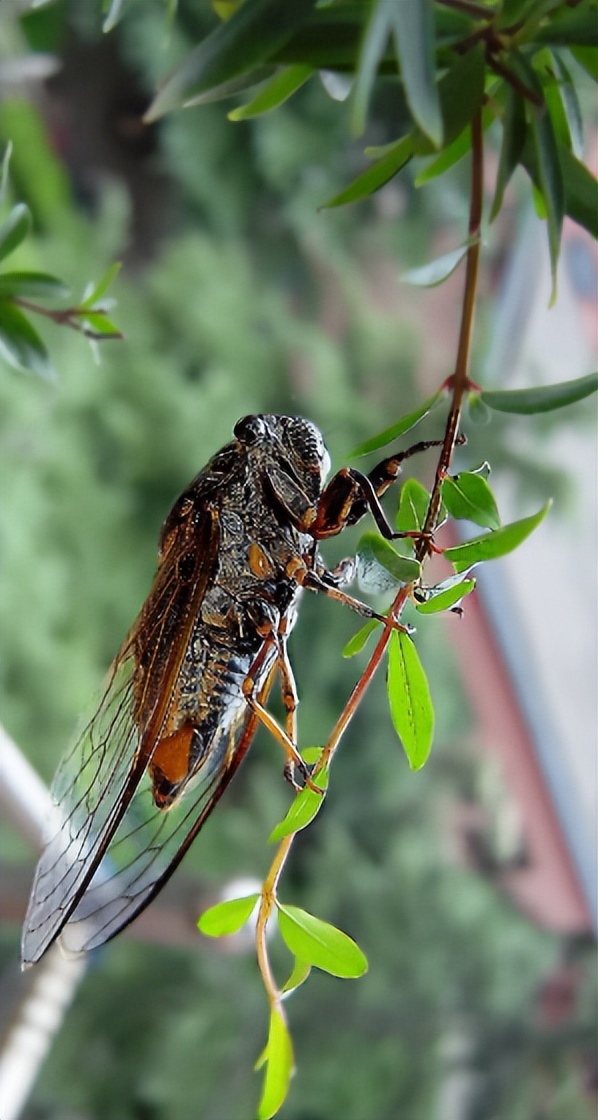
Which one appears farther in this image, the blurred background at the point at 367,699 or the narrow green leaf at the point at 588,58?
the blurred background at the point at 367,699

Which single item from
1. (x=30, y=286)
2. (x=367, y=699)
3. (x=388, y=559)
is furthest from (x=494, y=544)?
(x=367, y=699)

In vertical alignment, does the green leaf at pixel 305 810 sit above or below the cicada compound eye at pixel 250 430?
below

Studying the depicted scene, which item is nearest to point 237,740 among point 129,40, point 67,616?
point 67,616

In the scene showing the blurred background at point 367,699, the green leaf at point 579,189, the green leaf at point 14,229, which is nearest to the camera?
the green leaf at point 579,189

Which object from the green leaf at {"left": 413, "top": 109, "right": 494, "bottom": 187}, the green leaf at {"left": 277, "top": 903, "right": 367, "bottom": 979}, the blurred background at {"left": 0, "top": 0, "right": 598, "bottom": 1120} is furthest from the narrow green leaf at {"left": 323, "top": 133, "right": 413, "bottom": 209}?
the blurred background at {"left": 0, "top": 0, "right": 598, "bottom": 1120}

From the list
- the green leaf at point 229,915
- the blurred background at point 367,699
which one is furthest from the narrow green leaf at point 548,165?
the blurred background at point 367,699

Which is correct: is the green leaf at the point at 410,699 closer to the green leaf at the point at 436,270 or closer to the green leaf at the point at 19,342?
the green leaf at the point at 436,270

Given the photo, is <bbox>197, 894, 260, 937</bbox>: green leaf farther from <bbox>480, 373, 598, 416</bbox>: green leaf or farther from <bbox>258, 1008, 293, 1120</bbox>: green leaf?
<bbox>480, 373, 598, 416</bbox>: green leaf

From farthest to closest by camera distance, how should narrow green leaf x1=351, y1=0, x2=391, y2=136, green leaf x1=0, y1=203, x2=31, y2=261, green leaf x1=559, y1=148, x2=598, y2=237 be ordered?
green leaf x1=0, y1=203, x2=31, y2=261 < green leaf x1=559, y1=148, x2=598, y2=237 < narrow green leaf x1=351, y1=0, x2=391, y2=136
